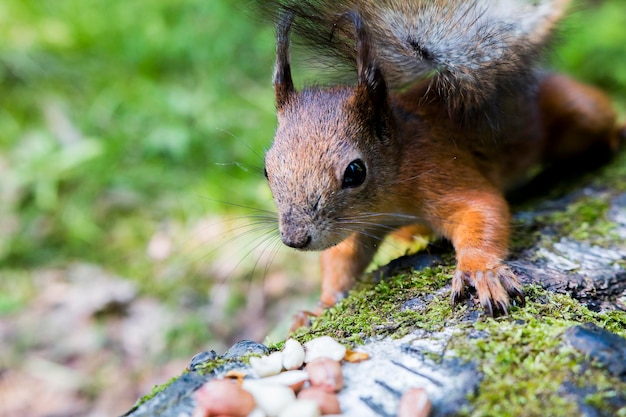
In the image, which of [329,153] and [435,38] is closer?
[329,153]

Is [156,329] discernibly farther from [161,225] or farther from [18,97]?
[18,97]

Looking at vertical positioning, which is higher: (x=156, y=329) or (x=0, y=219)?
(x=0, y=219)

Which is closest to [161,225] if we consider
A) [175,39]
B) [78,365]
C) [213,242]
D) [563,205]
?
[213,242]

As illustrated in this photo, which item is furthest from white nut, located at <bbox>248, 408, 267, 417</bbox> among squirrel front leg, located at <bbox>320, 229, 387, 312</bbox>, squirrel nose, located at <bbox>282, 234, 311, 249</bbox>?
squirrel front leg, located at <bbox>320, 229, 387, 312</bbox>

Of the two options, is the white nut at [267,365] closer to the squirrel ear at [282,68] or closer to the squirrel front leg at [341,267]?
the squirrel front leg at [341,267]

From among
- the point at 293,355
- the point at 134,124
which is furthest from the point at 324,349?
the point at 134,124

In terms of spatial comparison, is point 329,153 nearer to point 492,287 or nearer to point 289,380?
point 492,287

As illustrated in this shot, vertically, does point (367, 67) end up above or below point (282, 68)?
below
